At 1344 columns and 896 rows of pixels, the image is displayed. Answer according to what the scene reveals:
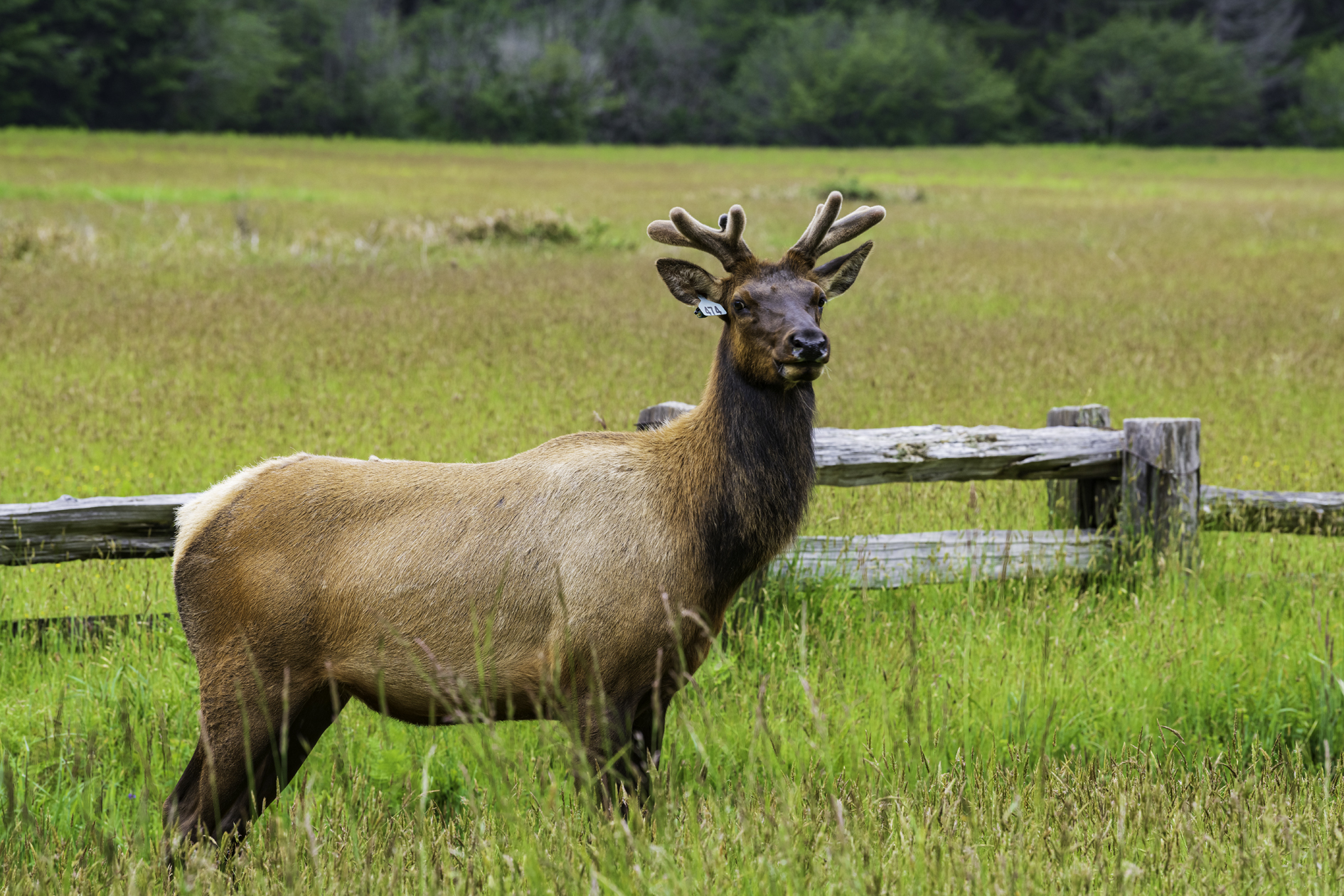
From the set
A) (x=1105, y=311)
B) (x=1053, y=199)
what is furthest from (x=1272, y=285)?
(x=1053, y=199)

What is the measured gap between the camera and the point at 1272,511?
5215 mm

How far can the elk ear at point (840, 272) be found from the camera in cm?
351

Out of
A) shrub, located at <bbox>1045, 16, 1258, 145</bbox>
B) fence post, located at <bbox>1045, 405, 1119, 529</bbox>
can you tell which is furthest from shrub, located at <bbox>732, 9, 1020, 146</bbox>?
fence post, located at <bbox>1045, 405, 1119, 529</bbox>

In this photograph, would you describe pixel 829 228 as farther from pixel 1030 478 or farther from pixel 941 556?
pixel 1030 478

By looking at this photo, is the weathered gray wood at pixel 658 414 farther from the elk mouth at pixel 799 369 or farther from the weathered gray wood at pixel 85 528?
the weathered gray wood at pixel 85 528

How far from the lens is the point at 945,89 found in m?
77.0

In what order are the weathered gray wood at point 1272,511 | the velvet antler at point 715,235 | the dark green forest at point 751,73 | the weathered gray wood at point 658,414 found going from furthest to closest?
the dark green forest at point 751,73 → the weathered gray wood at point 1272,511 → the weathered gray wood at point 658,414 → the velvet antler at point 715,235

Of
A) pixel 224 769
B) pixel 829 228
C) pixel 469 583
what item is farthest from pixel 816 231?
pixel 224 769

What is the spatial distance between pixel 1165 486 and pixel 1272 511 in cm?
68

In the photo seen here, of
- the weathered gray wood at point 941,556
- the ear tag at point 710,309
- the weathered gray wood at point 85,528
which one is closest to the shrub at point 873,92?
the weathered gray wood at point 941,556

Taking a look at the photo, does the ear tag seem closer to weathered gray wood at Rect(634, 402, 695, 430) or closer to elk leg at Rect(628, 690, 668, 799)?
weathered gray wood at Rect(634, 402, 695, 430)

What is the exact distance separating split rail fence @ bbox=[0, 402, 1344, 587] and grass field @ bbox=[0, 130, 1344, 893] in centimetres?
15

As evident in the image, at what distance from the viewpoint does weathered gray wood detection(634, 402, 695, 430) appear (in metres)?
4.37

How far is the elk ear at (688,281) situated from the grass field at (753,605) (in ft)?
3.29
